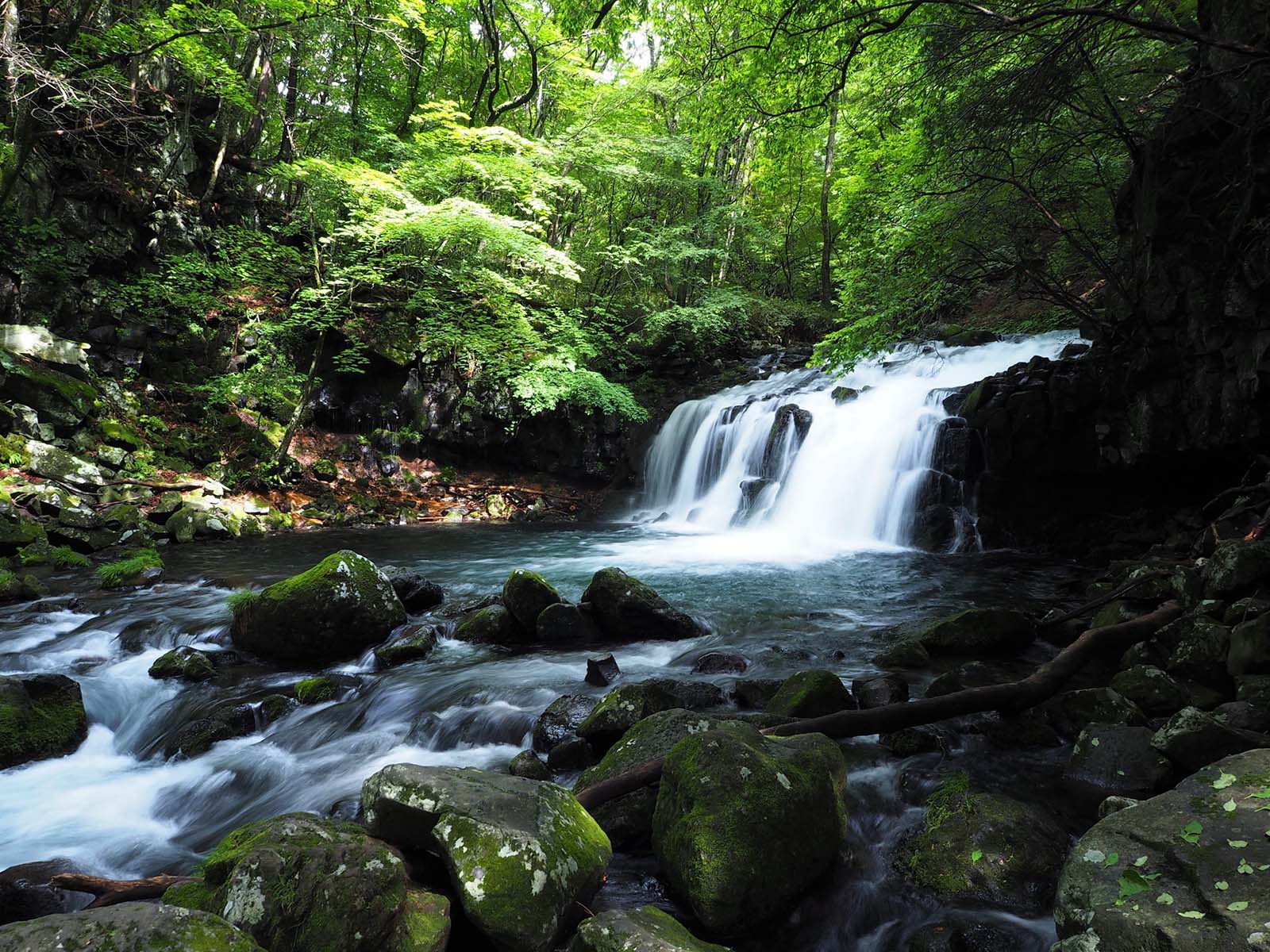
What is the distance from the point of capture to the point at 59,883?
2912 millimetres

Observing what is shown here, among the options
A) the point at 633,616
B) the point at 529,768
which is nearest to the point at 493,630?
the point at 633,616

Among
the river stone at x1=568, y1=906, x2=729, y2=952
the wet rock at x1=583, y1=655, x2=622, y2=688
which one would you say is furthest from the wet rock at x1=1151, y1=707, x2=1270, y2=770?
the wet rock at x1=583, y1=655, x2=622, y2=688

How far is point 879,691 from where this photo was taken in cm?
485

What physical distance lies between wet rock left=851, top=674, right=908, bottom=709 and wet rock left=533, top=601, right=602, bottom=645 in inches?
125

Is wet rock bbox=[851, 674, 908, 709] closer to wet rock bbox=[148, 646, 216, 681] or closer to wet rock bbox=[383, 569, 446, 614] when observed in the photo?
wet rock bbox=[383, 569, 446, 614]

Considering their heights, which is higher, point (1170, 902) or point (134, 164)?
point (134, 164)

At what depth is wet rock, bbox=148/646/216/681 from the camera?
6031 mm

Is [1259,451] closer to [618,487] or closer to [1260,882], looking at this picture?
[1260,882]

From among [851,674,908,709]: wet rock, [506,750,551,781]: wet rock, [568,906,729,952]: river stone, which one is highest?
[851,674,908,709]: wet rock

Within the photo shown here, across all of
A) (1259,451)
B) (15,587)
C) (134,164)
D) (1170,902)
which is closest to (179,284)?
(134,164)

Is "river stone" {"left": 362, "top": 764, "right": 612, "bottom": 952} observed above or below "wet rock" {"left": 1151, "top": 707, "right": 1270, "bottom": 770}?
below

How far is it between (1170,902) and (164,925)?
10.4 ft

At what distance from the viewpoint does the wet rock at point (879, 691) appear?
4.78 metres

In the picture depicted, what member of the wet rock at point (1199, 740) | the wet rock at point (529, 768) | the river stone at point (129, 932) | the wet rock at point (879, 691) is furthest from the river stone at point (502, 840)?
the wet rock at point (1199, 740)
